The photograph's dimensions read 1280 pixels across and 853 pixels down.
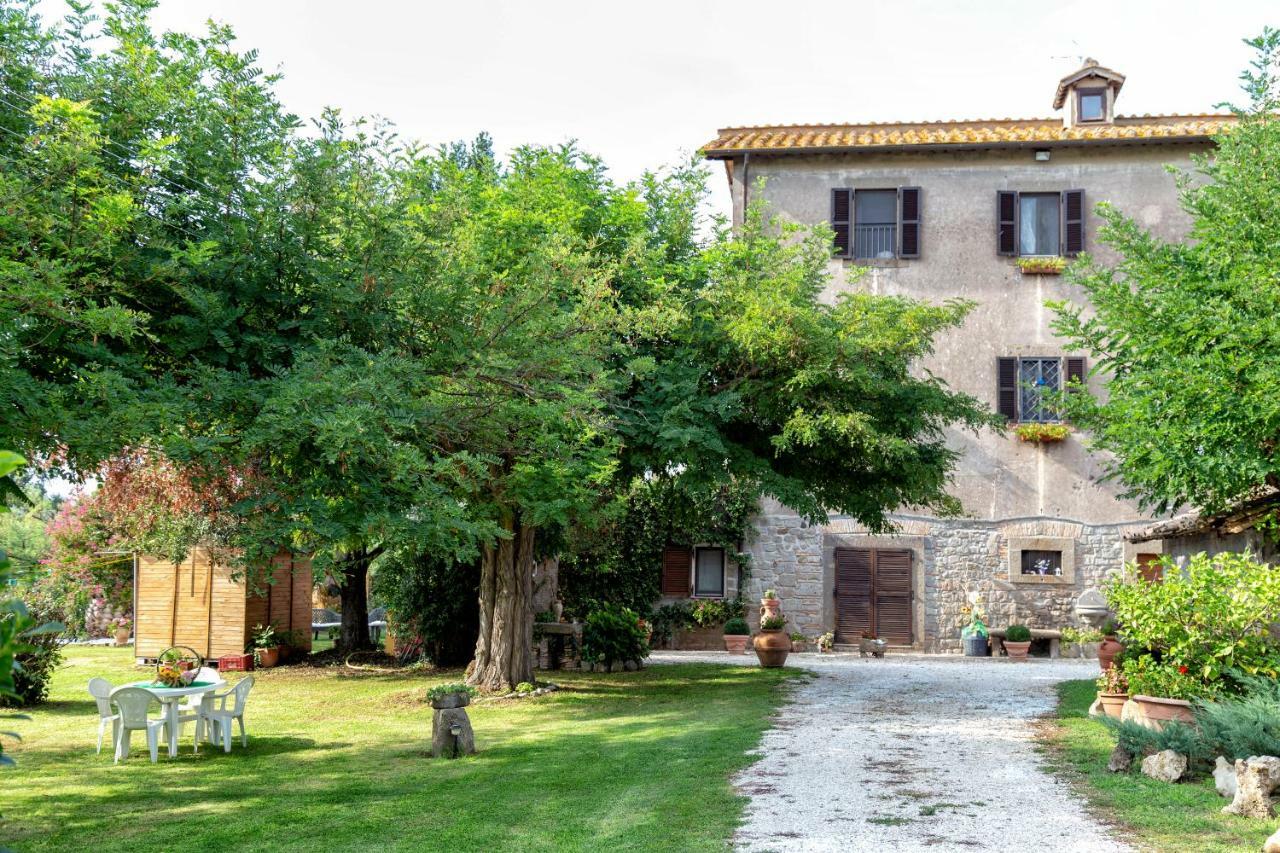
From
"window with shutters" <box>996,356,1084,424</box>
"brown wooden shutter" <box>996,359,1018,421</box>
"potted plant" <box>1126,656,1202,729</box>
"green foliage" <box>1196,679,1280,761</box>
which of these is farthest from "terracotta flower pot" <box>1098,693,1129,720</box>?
"brown wooden shutter" <box>996,359,1018,421</box>

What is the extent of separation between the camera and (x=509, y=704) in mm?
14203

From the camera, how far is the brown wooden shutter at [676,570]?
72.8 feet

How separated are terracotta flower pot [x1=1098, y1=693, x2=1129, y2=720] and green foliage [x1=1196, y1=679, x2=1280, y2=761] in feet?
6.20

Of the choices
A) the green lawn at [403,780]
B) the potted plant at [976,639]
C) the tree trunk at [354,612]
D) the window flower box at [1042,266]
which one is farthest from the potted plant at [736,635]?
the window flower box at [1042,266]

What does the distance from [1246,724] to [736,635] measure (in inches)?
547

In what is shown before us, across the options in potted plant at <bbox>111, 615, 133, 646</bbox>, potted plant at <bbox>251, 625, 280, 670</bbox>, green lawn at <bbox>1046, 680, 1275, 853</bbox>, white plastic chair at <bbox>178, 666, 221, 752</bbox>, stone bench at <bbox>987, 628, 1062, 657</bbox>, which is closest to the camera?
green lawn at <bbox>1046, 680, 1275, 853</bbox>

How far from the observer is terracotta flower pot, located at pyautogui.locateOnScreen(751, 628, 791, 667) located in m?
18.1

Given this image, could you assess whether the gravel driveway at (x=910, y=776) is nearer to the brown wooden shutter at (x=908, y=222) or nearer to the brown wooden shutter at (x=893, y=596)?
the brown wooden shutter at (x=893, y=596)

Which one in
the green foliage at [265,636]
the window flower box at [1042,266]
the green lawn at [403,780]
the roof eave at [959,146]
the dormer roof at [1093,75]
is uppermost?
the dormer roof at [1093,75]

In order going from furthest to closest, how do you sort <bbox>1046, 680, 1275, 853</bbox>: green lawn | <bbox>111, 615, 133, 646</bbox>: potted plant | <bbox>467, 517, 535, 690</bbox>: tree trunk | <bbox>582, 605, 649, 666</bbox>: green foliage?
<bbox>111, 615, 133, 646</bbox>: potted plant < <bbox>582, 605, 649, 666</bbox>: green foliage < <bbox>467, 517, 535, 690</bbox>: tree trunk < <bbox>1046, 680, 1275, 853</bbox>: green lawn

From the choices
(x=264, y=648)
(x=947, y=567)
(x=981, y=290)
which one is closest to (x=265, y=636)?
(x=264, y=648)

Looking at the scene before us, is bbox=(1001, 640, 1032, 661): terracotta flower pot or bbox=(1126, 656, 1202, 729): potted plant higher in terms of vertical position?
bbox=(1126, 656, 1202, 729): potted plant

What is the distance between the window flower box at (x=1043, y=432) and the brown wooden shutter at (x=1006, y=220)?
10.8 feet

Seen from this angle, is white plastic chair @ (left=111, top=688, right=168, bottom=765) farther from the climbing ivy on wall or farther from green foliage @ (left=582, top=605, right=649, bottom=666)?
the climbing ivy on wall
